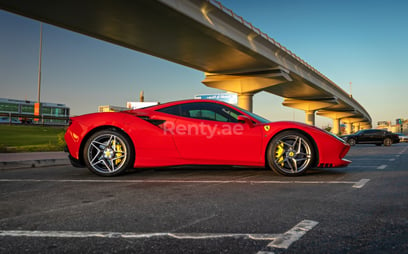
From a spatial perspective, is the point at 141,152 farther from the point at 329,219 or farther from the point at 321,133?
the point at 329,219

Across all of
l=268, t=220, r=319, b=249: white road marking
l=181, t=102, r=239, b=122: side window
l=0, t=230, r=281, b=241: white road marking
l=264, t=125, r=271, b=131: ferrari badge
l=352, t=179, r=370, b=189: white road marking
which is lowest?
l=0, t=230, r=281, b=241: white road marking

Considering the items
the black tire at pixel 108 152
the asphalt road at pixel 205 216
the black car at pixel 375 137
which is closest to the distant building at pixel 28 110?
the black car at pixel 375 137

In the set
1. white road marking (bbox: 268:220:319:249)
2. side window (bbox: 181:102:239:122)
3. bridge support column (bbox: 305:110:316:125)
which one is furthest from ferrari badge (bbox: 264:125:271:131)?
bridge support column (bbox: 305:110:316:125)

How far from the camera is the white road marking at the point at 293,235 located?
6.33 ft

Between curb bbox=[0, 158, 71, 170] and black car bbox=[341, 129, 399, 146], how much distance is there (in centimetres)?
2346

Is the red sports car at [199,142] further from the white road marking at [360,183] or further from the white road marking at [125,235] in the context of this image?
the white road marking at [125,235]

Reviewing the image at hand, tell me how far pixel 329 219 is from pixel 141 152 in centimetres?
335

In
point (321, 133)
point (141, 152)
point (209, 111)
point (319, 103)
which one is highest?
point (319, 103)

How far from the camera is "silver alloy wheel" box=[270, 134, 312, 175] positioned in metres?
5.05

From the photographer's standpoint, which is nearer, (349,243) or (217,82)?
(349,243)

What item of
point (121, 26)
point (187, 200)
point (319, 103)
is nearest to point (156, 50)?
point (121, 26)

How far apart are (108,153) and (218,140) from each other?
1836mm

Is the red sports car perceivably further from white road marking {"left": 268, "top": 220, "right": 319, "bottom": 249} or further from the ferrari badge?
white road marking {"left": 268, "top": 220, "right": 319, "bottom": 249}

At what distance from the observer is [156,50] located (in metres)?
22.1
